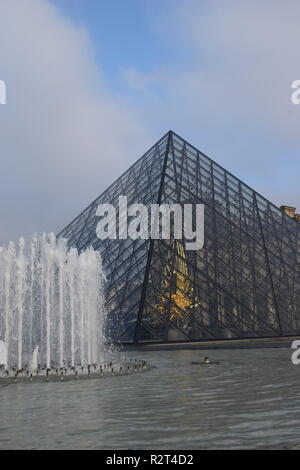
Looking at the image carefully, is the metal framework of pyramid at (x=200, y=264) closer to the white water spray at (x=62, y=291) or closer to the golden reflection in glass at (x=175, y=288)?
the golden reflection in glass at (x=175, y=288)

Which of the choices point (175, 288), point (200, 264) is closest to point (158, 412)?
point (175, 288)

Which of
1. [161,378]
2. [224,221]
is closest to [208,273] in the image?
[224,221]

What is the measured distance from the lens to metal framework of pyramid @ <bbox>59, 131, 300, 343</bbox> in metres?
32.8

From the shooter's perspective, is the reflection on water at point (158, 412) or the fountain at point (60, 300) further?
the fountain at point (60, 300)

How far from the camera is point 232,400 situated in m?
12.1

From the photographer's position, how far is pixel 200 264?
36094 millimetres

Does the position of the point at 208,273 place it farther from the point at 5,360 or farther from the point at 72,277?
the point at 5,360

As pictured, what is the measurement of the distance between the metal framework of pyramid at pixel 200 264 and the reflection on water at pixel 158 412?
1454cm

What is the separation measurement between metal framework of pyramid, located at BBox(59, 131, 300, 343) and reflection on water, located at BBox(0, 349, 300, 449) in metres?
14.5

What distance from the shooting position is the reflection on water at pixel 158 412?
8.23 meters

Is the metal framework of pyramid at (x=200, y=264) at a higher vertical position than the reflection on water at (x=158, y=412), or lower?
higher

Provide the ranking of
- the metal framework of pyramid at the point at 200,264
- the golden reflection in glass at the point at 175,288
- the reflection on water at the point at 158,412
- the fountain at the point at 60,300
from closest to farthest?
1. the reflection on water at the point at 158,412
2. the fountain at the point at 60,300
3. the golden reflection in glass at the point at 175,288
4. the metal framework of pyramid at the point at 200,264

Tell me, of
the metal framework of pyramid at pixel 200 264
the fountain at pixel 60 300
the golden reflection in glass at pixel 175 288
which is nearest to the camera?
the fountain at pixel 60 300

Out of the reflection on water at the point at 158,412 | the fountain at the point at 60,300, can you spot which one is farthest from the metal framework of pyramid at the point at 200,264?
the reflection on water at the point at 158,412
